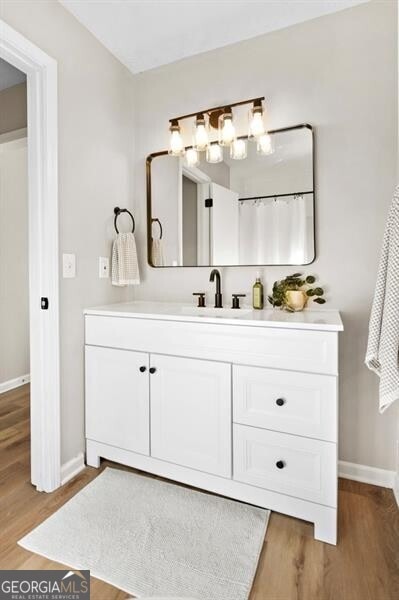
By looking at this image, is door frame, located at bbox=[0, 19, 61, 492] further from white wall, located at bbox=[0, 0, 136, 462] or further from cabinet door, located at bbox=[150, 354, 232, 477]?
cabinet door, located at bbox=[150, 354, 232, 477]

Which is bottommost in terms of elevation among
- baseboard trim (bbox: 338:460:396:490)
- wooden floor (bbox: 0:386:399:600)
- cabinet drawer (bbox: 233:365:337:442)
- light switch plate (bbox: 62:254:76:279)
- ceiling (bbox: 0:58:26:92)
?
wooden floor (bbox: 0:386:399:600)

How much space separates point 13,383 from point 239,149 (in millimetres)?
2871

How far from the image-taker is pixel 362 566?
1.24m

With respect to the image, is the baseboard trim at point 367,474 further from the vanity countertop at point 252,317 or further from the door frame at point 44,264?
the door frame at point 44,264

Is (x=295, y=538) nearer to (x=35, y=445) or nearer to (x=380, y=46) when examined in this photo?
(x=35, y=445)

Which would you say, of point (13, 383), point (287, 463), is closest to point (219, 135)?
point (287, 463)

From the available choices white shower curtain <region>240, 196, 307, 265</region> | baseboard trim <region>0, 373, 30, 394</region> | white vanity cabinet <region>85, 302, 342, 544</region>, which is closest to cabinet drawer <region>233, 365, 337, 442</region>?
white vanity cabinet <region>85, 302, 342, 544</region>

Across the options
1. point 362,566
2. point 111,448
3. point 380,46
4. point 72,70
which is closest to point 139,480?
point 111,448

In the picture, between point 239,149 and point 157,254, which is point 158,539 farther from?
point 239,149

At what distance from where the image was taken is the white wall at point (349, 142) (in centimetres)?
169

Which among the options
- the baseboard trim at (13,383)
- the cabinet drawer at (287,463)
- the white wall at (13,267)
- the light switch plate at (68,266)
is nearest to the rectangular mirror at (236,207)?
the light switch plate at (68,266)

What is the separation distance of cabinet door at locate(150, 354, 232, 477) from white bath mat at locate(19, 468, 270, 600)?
18 centimetres

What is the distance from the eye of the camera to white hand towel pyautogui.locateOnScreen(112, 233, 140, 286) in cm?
207

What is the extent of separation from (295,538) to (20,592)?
1.03 m
